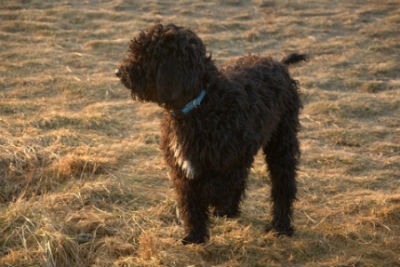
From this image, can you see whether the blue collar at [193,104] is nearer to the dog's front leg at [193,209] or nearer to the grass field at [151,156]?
the dog's front leg at [193,209]

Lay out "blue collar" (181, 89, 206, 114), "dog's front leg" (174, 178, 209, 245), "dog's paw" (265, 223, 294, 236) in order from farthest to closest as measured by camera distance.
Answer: "dog's paw" (265, 223, 294, 236) < "dog's front leg" (174, 178, 209, 245) < "blue collar" (181, 89, 206, 114)

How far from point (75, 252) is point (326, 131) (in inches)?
167

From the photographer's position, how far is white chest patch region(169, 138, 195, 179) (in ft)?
11.6

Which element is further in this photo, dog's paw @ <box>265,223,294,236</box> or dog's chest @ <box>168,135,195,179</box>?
dog's paw @ <box>265,223,294,236</box>

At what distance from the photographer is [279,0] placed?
14.0 metres

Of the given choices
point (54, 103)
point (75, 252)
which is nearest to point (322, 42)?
point (54, 103)

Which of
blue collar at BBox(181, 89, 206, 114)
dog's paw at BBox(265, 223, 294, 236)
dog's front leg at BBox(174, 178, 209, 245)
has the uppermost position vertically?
blue collar at BBox(181, 89, 206, 114)

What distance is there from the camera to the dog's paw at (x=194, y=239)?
392 centimetres

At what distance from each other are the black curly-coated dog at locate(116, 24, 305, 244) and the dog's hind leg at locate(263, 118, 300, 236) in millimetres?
196

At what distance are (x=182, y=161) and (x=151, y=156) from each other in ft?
7.43

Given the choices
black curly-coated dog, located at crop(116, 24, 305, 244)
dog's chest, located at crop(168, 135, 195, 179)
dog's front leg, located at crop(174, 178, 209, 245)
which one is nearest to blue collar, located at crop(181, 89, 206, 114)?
black curly-coated dog, located at crop(116, 24, 305, 244)

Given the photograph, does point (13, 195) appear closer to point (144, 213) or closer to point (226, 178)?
point (144, 213)

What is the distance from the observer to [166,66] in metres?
3.23

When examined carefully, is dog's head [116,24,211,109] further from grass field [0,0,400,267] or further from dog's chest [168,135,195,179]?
grass field [0,0,400,267]
